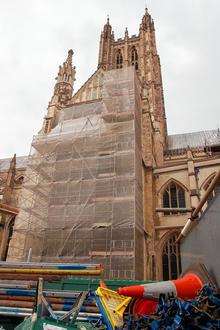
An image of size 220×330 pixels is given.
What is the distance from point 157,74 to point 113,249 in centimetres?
2249

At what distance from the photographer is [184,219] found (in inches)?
605

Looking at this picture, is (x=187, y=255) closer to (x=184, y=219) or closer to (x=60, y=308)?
(x=60, y=308)

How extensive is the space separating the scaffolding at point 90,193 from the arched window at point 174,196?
2.28 metres

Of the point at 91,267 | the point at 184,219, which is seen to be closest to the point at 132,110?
the point at 184,219

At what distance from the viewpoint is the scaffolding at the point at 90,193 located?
1222cm

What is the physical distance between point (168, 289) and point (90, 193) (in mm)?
10342

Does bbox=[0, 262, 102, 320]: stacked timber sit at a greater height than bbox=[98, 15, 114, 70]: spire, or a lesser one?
lesser

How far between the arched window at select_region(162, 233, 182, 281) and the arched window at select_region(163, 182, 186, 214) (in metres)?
1.73

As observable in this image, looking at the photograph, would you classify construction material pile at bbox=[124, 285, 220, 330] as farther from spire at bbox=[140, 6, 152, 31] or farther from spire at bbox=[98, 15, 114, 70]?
spire at bbox=[140, 6, 152, 31]

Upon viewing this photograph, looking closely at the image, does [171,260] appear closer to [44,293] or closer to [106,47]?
[44,293]

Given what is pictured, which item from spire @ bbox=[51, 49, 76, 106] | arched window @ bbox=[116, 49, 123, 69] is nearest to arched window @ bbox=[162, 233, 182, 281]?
spire @ bbox=[51, 49, 76, 106]

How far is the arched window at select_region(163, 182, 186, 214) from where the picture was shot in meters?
→ 16.3

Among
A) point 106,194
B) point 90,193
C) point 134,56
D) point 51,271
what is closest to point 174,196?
point 106,194

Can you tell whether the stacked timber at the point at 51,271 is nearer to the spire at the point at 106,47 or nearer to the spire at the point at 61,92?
the spire at the point at 61,92
